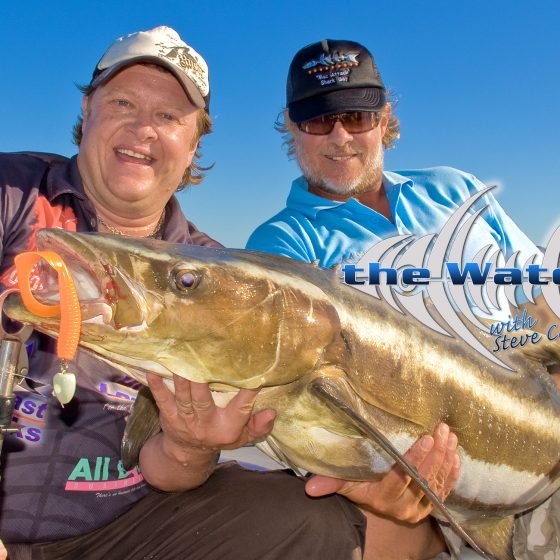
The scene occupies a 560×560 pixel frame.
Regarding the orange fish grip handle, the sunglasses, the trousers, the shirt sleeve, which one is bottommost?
the trousers

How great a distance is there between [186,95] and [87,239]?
2.01 metres

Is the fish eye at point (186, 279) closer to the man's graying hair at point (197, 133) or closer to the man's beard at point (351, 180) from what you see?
the man's graying hair at point (197, 133)

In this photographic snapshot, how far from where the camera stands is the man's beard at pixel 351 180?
19.0 ft

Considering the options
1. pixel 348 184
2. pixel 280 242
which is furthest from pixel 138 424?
pixel 348 184

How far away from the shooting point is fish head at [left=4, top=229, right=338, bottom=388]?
206cm

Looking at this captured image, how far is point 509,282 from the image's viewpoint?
16.6ft

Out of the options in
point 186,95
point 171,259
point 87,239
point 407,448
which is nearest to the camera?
point 87,239

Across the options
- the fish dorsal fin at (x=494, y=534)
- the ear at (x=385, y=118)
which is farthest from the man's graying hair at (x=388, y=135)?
the fish dorsal fin at (x=494, y=534)

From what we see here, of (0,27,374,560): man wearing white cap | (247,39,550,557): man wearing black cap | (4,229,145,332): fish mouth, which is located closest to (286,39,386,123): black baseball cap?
(247,39,550,557): man wearing black cap

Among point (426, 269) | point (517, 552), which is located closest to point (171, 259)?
point (517, 552)

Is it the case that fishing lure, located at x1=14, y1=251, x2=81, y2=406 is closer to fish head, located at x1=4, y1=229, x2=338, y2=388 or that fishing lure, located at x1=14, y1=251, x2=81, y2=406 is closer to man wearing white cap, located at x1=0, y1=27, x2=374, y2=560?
fish head, located at x1=4, y1=229, x2=338, y2=388

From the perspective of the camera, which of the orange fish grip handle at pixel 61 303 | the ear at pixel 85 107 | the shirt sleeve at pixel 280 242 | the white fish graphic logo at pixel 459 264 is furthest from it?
the shirt sleeve at pixel 280 242

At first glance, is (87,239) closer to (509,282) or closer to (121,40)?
(121,40)

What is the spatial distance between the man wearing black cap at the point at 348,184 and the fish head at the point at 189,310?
2.45 meters
